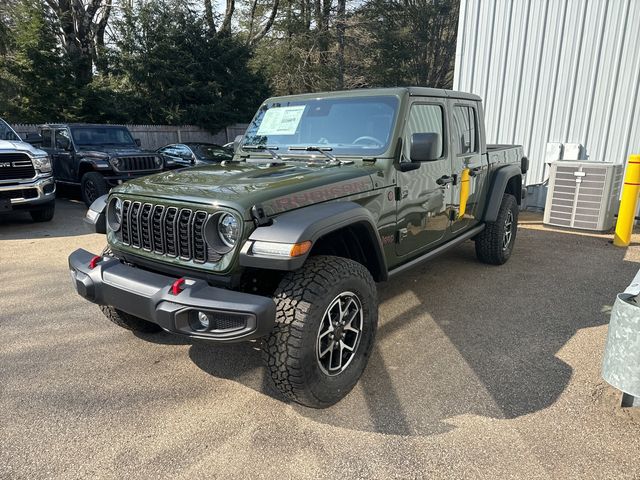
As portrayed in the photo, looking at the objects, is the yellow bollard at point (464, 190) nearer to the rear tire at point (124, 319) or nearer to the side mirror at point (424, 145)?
the side mirror at point (424, 145)

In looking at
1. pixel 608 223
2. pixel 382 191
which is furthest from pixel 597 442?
pixel 608 223

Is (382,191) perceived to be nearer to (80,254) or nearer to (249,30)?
(80,254)

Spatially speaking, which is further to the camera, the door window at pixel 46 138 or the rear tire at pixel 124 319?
the door window at pixel 46 138

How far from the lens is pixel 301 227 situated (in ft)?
7.95

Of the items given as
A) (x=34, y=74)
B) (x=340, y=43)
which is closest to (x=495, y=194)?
(x=34, y=74)

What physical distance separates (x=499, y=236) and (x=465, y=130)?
143 cm

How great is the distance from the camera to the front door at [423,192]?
138 inches

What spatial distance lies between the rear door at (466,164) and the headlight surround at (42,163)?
6782 mm

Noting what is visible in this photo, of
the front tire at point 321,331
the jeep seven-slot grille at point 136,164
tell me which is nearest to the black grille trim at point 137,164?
the jeep seven-slot grille at point 136,164

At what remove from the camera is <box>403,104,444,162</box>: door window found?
3.50m

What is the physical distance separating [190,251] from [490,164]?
12.4 feet

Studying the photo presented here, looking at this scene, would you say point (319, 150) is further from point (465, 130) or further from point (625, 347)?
point (625, 347)

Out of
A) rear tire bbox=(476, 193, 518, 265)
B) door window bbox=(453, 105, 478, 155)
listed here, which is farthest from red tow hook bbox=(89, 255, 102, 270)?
rear tire bbox=(476, 193, 518, 265)

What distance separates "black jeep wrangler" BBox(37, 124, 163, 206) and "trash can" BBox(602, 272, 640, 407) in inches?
351
